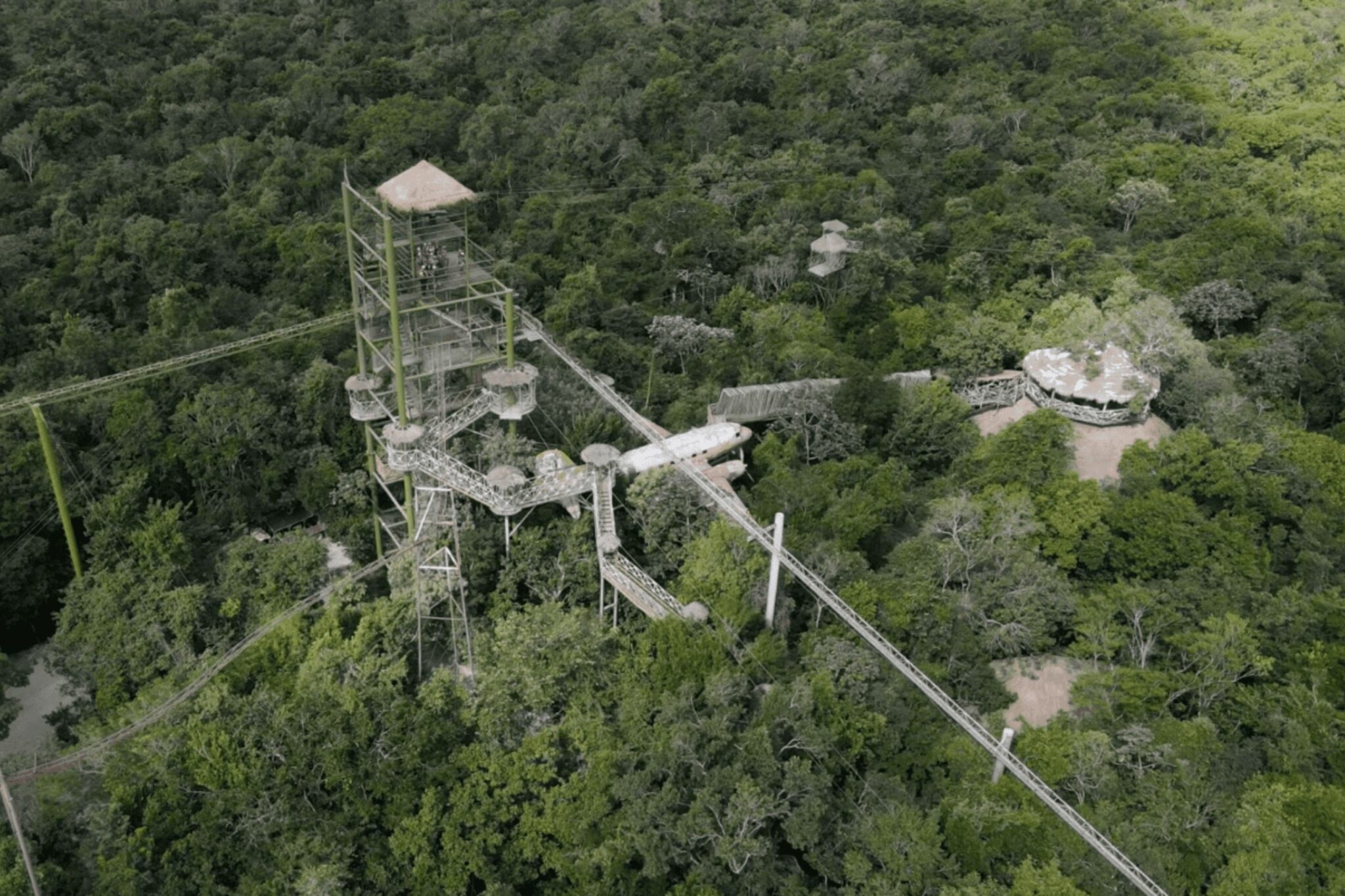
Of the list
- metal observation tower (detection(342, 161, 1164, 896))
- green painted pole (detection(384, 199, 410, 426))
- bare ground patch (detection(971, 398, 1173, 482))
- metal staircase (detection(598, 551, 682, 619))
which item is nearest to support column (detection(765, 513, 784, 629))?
metal observation tower (detection(342, 161, 1164, 896))

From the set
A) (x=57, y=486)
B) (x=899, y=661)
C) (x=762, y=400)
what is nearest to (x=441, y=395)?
(x=57, y=486)

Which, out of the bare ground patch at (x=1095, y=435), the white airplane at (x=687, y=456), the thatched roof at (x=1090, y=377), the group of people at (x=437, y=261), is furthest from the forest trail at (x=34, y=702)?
the thatched roof at (x=1090, y=377)

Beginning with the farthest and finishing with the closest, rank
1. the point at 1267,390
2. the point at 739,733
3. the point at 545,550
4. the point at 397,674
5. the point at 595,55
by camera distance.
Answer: the point at 595,55 → the point at 1267,390 → the point at 545,550 → the point at 397,674 → the point at 739,733

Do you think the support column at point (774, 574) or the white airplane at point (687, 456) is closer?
the support column at point (774, 574)

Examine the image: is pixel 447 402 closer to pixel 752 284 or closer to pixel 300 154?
pixel 752 284

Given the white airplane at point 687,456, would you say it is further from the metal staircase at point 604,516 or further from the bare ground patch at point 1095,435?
the bare ground patch at point 1095,435

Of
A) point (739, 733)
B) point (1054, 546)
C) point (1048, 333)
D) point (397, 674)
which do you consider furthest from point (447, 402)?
point (1048, 333)

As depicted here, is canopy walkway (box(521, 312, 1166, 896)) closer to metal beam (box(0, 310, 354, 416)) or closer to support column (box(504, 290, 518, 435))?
support column (box(504, 290, 518, 435))
